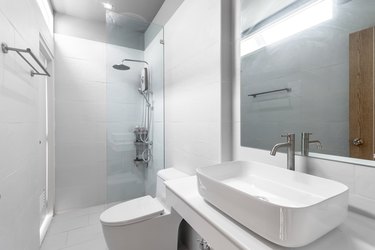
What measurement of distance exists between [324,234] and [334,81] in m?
0.66

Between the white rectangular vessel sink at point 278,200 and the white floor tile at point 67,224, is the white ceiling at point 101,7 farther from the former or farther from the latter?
the white floor tile at point 67,224

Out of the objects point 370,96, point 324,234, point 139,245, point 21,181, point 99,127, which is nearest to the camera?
point 324,234

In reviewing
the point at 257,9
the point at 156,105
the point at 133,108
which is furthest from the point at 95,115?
the point at 257,9

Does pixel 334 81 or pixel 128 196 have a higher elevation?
pixel 334 81

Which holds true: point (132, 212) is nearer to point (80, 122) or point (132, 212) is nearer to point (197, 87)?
point (197, 87)

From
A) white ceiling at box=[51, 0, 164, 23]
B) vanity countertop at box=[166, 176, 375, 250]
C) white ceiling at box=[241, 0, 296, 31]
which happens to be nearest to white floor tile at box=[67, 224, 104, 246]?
vanity countertop at box=[166, 176, 375, 250]

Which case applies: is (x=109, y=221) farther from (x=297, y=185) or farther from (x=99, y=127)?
(x=99, y=127)

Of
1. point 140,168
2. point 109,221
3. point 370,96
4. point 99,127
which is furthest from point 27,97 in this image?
point 370,96

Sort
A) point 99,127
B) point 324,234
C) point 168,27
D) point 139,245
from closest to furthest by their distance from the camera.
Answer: point 324,234 < point 139,245 < point 168,27 < point 99,127

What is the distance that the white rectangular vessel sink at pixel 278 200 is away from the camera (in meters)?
0.55

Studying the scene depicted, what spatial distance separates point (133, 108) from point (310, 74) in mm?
2053

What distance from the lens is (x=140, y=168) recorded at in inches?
101

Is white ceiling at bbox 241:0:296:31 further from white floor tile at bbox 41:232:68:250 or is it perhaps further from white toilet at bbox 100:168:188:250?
white floor tile at bbox 41:232:68:250

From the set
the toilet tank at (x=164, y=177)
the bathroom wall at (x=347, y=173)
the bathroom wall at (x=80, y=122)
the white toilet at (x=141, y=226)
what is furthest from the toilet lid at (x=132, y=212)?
the bathroom wall at (x=80, y=122)
